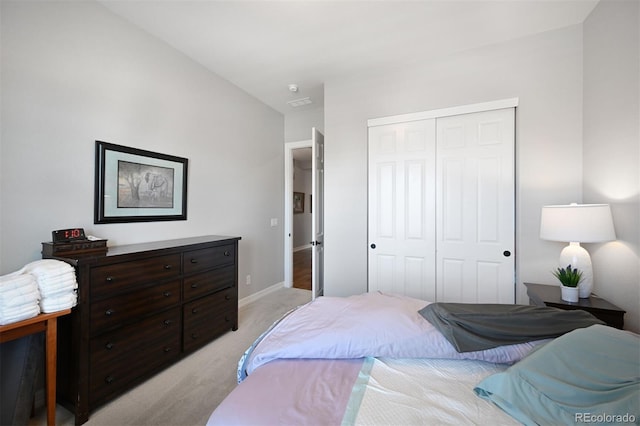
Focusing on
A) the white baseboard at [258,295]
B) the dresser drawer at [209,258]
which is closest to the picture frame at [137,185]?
the dresser drawer at [209,258]

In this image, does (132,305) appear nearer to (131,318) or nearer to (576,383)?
(131,318)

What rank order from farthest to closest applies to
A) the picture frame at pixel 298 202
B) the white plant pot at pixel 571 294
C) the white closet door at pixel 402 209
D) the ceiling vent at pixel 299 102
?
the picture frame at pixel 298 202
the ceiling vent at pixel 299 102
the white closet door at pixel 402 209
the white plant pot at pixel 571 294

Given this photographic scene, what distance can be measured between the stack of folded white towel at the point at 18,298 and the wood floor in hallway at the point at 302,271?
10.4ft

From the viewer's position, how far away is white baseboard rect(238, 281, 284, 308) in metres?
3.35

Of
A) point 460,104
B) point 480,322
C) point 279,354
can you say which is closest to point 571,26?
point 460,104

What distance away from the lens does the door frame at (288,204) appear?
411cm

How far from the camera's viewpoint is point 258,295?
3645 millimetres

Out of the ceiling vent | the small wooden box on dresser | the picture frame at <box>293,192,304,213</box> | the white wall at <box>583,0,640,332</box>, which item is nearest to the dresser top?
the small wooden box on dresser

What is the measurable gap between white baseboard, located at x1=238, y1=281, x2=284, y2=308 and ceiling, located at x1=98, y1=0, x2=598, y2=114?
279cm

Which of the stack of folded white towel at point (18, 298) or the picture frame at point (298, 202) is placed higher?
the picture frame at point (298, 202)

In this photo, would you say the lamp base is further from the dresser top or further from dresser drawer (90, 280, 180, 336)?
dresser drawer (90, 280, 180, 336)

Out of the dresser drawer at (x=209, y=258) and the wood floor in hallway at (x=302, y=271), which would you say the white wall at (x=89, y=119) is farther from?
the wood floor in hallway at (x=302, y=271)

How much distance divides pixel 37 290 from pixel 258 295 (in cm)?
250

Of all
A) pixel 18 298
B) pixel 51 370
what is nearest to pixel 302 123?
pixel 18 298
